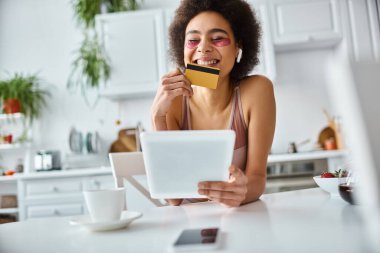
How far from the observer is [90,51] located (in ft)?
11.9

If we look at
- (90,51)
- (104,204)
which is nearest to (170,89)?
(104,204)

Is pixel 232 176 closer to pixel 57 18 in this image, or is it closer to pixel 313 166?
pixel 313 166

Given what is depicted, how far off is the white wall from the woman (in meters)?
2.10

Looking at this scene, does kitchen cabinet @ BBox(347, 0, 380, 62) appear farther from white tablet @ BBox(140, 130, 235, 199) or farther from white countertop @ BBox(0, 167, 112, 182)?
white tablet @ BBox(140, 130, 235, 199)

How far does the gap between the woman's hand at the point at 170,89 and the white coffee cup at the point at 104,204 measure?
21.7 inches

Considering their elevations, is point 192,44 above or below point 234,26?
below

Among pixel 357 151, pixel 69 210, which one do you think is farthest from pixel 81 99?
pixel 357 151

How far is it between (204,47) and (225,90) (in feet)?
0.90

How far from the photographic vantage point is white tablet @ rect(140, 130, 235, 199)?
32.6 inches

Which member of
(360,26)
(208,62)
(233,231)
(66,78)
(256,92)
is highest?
(360,26)

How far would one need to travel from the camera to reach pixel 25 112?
3.77 metres

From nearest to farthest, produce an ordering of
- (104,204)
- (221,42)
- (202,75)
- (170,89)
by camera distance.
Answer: (104,204)
(202,75)
(170,89)
(221,42)

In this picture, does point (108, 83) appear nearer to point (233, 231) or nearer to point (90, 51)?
point (90, 51)

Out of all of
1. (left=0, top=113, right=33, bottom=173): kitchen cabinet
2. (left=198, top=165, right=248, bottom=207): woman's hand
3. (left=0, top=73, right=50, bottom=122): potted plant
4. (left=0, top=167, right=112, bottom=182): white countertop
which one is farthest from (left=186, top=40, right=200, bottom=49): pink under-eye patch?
(left=0, top=113, right=33, bottom=173): kitchen cabinet
